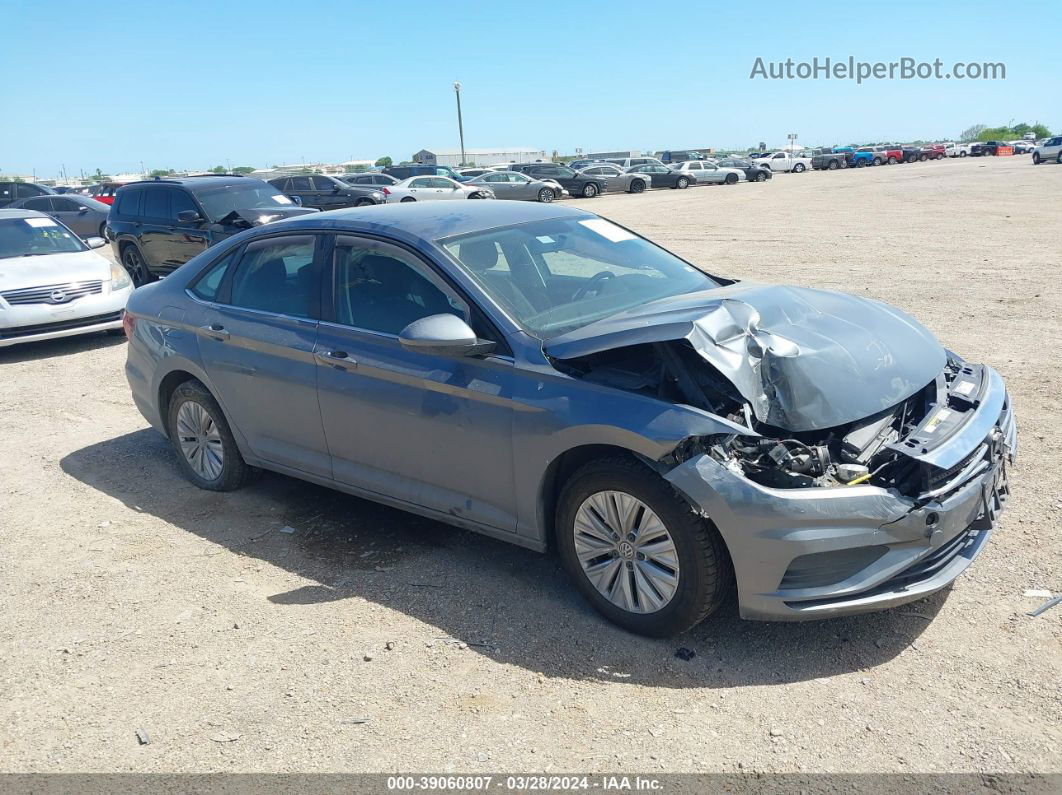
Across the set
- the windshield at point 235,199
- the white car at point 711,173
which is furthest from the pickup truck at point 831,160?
the windshield at point 235,199

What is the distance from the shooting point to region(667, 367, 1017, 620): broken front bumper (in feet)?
10.6

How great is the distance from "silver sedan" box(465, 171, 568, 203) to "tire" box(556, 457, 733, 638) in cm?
3390

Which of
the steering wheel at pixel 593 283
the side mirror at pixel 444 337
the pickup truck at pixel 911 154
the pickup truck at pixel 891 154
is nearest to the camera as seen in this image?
the side mirror at pixel 444 337

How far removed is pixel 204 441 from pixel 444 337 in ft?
8.26

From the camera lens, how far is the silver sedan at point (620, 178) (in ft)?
136

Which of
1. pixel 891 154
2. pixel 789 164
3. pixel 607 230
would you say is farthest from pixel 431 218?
pixel 891 154

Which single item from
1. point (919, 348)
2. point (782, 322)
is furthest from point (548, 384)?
point (919, 348)

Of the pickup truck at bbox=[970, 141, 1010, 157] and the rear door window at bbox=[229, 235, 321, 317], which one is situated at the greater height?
the pickup truck at bbox=[970, 141, 1010, 157]

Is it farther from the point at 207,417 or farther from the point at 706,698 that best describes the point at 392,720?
the point at 207,417

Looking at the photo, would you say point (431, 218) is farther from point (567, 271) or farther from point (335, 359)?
point (335, 359)

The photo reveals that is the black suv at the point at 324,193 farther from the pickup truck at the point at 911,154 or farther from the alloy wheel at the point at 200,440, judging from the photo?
the pickup truck at the point at 911,154

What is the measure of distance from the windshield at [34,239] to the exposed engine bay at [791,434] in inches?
369

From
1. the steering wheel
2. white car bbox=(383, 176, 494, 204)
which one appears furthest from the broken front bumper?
white car bbox=(383, 176, 494, 204)

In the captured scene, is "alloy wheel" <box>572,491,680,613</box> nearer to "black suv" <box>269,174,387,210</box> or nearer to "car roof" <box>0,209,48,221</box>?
"car roof" <box>0,209,48,221</box>
